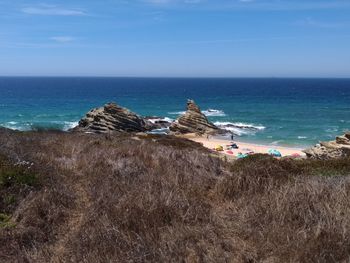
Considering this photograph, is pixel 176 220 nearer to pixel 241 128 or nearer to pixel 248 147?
pixel 248 147

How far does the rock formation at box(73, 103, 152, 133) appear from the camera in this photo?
1850 inches

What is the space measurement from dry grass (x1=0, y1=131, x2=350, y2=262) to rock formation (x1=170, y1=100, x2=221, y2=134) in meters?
41.5

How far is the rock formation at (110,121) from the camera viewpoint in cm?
4700

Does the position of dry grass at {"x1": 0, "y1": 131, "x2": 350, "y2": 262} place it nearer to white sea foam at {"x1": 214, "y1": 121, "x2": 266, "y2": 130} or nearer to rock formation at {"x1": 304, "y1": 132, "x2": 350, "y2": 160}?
rock formation at {"x1": 304, "y1": 132, "x2": 350, "y2": 160}

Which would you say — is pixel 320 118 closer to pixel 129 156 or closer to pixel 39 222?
pixel 129 156

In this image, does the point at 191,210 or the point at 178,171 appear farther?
the point at 178,171

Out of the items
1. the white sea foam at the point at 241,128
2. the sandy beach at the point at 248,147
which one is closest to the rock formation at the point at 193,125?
the sandy beach at the point at 248,147

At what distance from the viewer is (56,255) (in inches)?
206

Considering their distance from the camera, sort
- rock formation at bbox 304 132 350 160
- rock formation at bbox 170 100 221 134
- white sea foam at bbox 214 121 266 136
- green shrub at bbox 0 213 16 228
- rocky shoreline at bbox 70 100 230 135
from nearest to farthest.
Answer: green shrub at bbox 0 213 16 228, rock formation at bbox 304 132 350 160, rocky shoreline at bbox 70 100 230 135, rock formation at bbox 170 100 221 134, white sea foam at bbox 214 121 266 136

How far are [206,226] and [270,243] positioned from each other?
37.4 inches

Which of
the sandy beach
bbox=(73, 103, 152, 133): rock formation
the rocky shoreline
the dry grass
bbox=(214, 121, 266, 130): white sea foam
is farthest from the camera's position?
bbox=(214, 121, 266, 130): white sea foam

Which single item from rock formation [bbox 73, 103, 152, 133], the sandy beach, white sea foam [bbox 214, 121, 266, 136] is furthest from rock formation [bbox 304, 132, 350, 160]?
rock formation [bbox 73, 103, 152, 133]

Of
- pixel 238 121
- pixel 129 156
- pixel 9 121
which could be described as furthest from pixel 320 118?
pixel 129 156

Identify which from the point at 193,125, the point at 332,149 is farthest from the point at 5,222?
the point at 193,125
